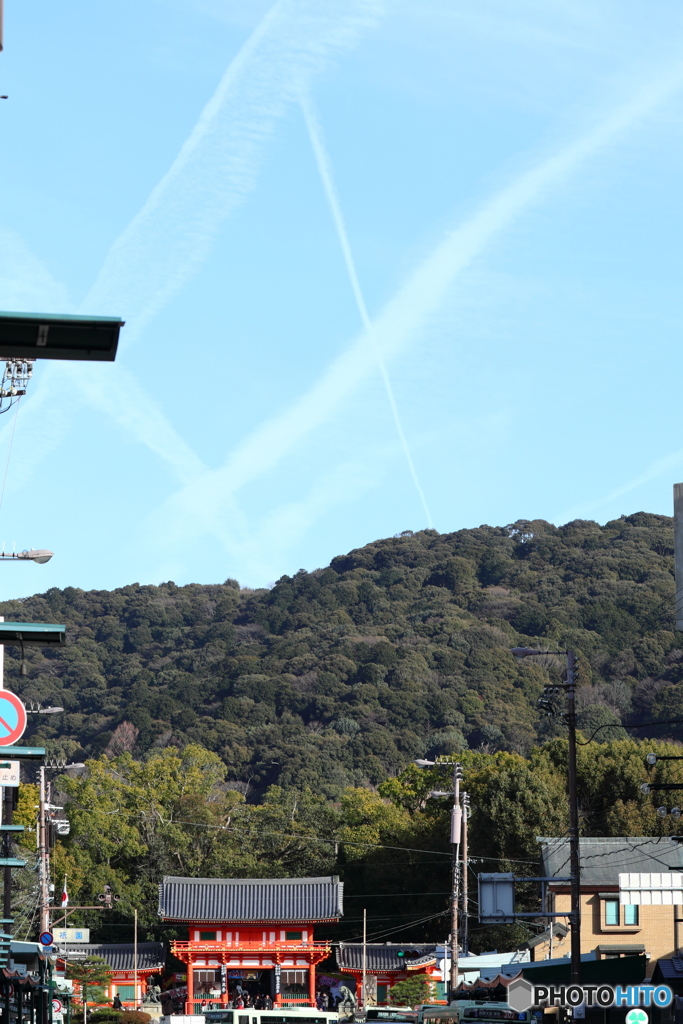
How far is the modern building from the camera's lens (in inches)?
2042

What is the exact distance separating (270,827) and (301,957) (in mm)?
19103

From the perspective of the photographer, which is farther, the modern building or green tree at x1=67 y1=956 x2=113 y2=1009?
green tree at x1=67 y1=956 x2=113 y2=1009

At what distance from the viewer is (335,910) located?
221 ft

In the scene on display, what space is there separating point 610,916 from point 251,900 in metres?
21.2

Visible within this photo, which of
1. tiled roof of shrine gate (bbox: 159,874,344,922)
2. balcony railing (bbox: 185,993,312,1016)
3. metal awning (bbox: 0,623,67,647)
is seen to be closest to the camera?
metal awning (bbox: 0,623,67,647)

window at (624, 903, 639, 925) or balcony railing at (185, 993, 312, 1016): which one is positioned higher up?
window at (624, 903, 639, 925)

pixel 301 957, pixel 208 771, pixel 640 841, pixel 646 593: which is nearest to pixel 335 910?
pixel 301 957

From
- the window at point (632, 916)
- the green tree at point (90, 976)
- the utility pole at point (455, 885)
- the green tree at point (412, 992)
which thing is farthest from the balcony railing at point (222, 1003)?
the window at point (632, 916)

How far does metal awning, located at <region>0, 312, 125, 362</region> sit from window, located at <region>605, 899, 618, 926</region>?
153 feet

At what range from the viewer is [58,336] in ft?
37.8

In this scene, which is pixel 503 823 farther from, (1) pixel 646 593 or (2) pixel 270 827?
(1) pixel 646 593

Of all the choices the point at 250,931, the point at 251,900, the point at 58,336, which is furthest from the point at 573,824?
the point at 250,931

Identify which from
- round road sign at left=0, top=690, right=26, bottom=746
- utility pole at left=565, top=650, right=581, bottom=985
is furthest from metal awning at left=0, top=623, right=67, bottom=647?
utility pole at left=565, top=650, right=581, bottom=985

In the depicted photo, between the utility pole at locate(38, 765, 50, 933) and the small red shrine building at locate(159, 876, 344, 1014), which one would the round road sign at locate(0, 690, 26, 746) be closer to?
the utility pole at locate(38, 765, 50, 933)
